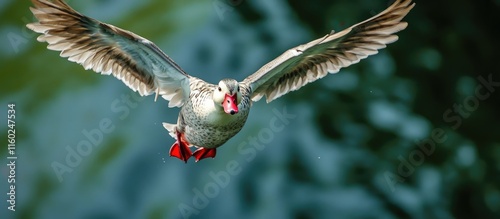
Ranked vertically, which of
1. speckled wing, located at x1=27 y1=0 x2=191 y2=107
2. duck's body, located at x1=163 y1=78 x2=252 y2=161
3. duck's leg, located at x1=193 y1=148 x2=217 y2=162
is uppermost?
speckled wing, located at x1=27 y1=0 x2=191 y2=107

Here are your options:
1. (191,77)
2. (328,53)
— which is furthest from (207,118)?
(328,53)

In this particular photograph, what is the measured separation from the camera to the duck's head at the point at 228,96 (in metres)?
2.12

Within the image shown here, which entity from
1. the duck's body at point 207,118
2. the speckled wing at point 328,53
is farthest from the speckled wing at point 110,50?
the speckled wing at point 328,53

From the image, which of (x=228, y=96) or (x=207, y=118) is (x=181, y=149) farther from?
(x=228, y=96)

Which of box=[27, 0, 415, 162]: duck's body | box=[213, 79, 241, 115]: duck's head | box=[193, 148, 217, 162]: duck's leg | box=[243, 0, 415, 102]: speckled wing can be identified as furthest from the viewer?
box=[193, 148, 217, 162]: duck's leg

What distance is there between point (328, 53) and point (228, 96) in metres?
0.69

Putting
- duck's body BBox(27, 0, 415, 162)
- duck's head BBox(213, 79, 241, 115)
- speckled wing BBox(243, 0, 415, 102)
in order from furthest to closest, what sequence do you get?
speckled wing BBox(243, 0, 415, 102), duck's body BBox(27, 0, 415, 162), duck's head BBox(213, 79, 241, 115)

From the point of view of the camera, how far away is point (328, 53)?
8.85ft

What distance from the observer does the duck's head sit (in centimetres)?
212

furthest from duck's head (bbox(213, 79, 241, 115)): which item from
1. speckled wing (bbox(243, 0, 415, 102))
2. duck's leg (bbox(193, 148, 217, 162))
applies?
duck's leg (bbox(193, 148, 217, 162))

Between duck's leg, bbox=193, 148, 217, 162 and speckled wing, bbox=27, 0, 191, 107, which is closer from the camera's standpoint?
speckled wing, bbox=27, 0, 191, 107

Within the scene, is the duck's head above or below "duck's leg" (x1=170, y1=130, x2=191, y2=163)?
above

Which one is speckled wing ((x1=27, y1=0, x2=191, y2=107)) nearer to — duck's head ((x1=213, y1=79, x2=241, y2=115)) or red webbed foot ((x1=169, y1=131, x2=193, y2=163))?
red webbed foot ((x1=169, y1=131, x2=193, y2=163))

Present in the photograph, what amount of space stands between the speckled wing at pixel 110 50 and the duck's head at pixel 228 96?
31 centimetres
